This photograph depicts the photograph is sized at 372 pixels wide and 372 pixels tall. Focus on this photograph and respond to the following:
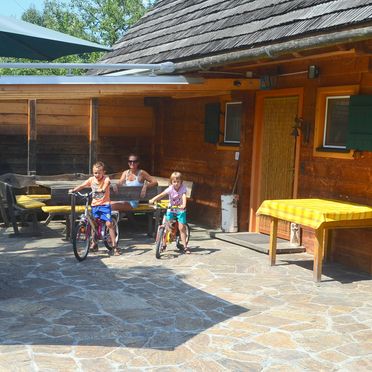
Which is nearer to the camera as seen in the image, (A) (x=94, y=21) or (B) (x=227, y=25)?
(B) (x=227, y=25)

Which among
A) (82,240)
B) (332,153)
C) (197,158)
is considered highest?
(332,153)

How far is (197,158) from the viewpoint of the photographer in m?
→ 12.0

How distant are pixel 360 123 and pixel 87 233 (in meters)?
4.00

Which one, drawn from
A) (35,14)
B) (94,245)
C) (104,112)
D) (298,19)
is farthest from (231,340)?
(35,14)

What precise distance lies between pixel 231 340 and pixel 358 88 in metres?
4.31

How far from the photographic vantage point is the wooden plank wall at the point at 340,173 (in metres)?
7.64

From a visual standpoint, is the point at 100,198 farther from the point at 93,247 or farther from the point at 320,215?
the point at 320,215

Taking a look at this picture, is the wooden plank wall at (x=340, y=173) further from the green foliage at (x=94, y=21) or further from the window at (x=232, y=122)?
the green foliage at (x=94, y=21)

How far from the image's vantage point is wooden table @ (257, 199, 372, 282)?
22.0ft

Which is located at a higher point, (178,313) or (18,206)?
(18,206)

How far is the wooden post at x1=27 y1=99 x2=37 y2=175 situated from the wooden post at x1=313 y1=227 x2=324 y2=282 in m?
6.34

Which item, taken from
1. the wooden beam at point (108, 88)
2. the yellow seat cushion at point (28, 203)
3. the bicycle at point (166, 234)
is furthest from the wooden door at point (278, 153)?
the yellow seat cushion at point (28, 203)

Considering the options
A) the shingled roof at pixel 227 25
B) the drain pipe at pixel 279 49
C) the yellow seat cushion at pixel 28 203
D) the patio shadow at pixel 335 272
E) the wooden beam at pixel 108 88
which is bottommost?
the patio shadow at pixel 335 272

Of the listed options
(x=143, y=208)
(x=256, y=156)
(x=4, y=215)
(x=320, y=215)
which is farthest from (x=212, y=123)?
(x=320, y=215)
